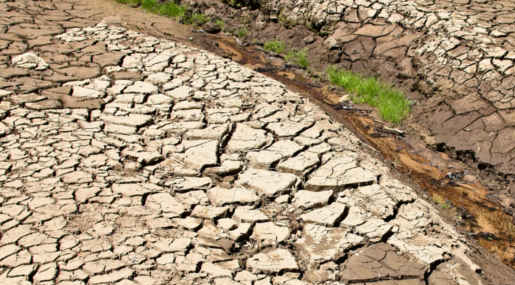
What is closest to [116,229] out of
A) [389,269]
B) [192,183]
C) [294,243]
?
[192,183]

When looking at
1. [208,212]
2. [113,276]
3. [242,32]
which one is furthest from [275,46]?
[113,276]

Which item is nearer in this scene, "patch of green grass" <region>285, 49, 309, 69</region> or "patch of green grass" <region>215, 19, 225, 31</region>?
"patch of green grass" <region>285, 49, 309, 69</region>

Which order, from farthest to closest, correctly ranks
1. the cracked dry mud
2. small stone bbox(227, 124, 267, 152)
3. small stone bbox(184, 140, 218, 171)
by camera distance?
small stone bbox(227, 124, 267, 152) → small stone bbox(184, 140, 218, 171) → the cracked dry mud

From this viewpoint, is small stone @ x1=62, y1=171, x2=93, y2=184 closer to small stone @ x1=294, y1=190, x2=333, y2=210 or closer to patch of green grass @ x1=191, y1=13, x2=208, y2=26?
small stone @ x1=294, y1=190, x2=333, y2=210

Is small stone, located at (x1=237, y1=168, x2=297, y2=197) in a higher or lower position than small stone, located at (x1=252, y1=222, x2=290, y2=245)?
higher

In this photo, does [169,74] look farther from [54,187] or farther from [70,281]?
[70,281]

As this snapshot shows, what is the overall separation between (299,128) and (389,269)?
59.1 inches

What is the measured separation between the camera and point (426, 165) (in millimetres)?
4758

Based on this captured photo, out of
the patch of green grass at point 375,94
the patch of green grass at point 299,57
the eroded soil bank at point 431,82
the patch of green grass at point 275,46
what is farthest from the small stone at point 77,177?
the patch of green grass at point 275,46

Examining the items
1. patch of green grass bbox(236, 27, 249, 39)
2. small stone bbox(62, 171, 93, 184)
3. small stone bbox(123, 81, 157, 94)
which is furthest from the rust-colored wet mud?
small stone bbox(62, 171, 93, 184)

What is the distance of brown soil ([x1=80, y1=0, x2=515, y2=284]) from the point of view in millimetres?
4047

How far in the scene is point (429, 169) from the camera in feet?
15.4

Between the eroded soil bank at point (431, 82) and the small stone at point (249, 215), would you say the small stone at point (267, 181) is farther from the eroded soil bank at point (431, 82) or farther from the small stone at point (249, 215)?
the eroded soil bank at point (431, 82)

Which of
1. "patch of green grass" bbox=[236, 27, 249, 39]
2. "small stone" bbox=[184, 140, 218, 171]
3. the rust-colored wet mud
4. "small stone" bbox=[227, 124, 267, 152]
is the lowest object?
the rust-colored wet mud
